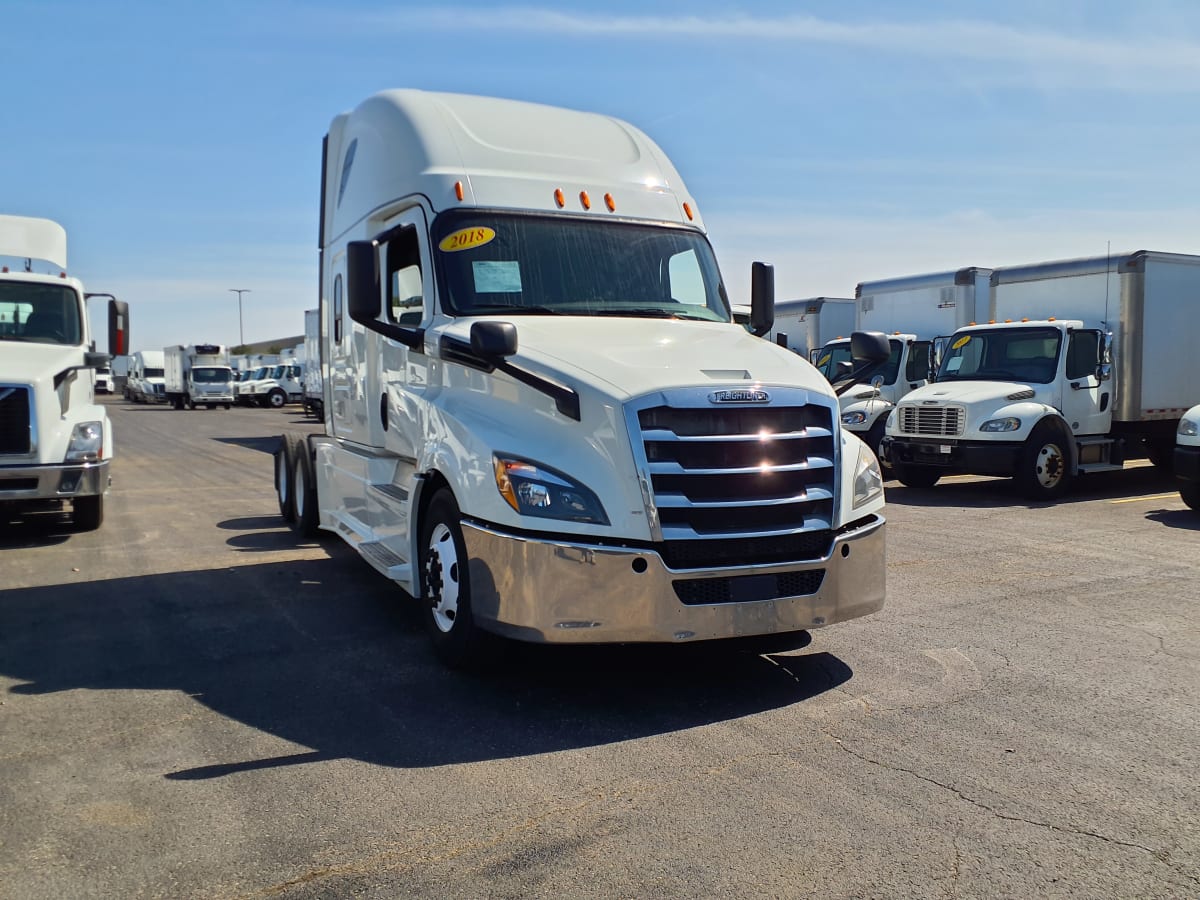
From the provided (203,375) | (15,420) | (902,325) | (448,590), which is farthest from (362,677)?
(203,375)

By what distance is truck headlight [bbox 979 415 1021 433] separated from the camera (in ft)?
43.8

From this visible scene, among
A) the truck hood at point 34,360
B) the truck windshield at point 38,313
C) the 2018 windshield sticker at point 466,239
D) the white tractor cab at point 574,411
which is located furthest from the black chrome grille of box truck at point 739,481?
the truck windshield at point 38,313

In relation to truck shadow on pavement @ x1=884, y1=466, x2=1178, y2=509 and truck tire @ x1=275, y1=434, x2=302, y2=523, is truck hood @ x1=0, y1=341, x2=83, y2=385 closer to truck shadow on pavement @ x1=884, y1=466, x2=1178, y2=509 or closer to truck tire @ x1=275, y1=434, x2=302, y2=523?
truck tire @ x1=275, y1=434, x2=302, y2=523

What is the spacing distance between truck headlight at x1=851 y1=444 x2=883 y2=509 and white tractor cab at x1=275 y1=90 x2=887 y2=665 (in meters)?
0.02

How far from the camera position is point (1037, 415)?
13.4m

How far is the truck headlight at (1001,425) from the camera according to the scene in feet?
43.8

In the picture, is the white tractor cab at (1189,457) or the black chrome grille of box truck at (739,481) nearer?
the black chrome grille of box truck at (739,481)

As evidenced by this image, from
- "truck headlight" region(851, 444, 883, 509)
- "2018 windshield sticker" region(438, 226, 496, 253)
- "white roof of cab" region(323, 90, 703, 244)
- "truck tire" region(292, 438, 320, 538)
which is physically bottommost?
"truck tire" region(292, 438, 320, 538)

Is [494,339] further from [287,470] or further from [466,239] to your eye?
[287,470]

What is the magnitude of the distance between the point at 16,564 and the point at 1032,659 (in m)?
7.93

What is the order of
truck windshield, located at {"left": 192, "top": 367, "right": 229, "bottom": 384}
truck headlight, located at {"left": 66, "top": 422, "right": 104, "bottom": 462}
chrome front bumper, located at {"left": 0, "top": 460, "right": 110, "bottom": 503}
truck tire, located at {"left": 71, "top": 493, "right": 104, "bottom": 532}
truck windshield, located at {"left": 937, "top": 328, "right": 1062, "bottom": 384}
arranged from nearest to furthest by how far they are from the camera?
chrome front bumper, located at {"left": 0, "top": 460, "right": 110, "bottom": 503} < truck headlight, located at {"left": 66, "top": 422, "right": 104, "bottom": 462} < truck tire, located at {"left": 71, "top": 493, "right": 104, "bottom": 532} < truck windshield, located at {"left": 937, "top": 328, "right": 1062, "bottom": 384} < truck windshield, located at {"left": 192, "top": 367, "right": 229, "bottom": 384}

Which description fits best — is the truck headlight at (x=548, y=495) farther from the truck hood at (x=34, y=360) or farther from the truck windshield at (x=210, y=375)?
the truck windshield at (x=210, y=375)

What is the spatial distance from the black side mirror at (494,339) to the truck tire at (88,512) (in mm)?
6906

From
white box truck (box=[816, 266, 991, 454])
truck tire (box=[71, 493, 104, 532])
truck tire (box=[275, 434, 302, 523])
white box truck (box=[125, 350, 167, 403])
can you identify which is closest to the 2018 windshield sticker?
truck tire (box=[275, 434, 302, 523])
